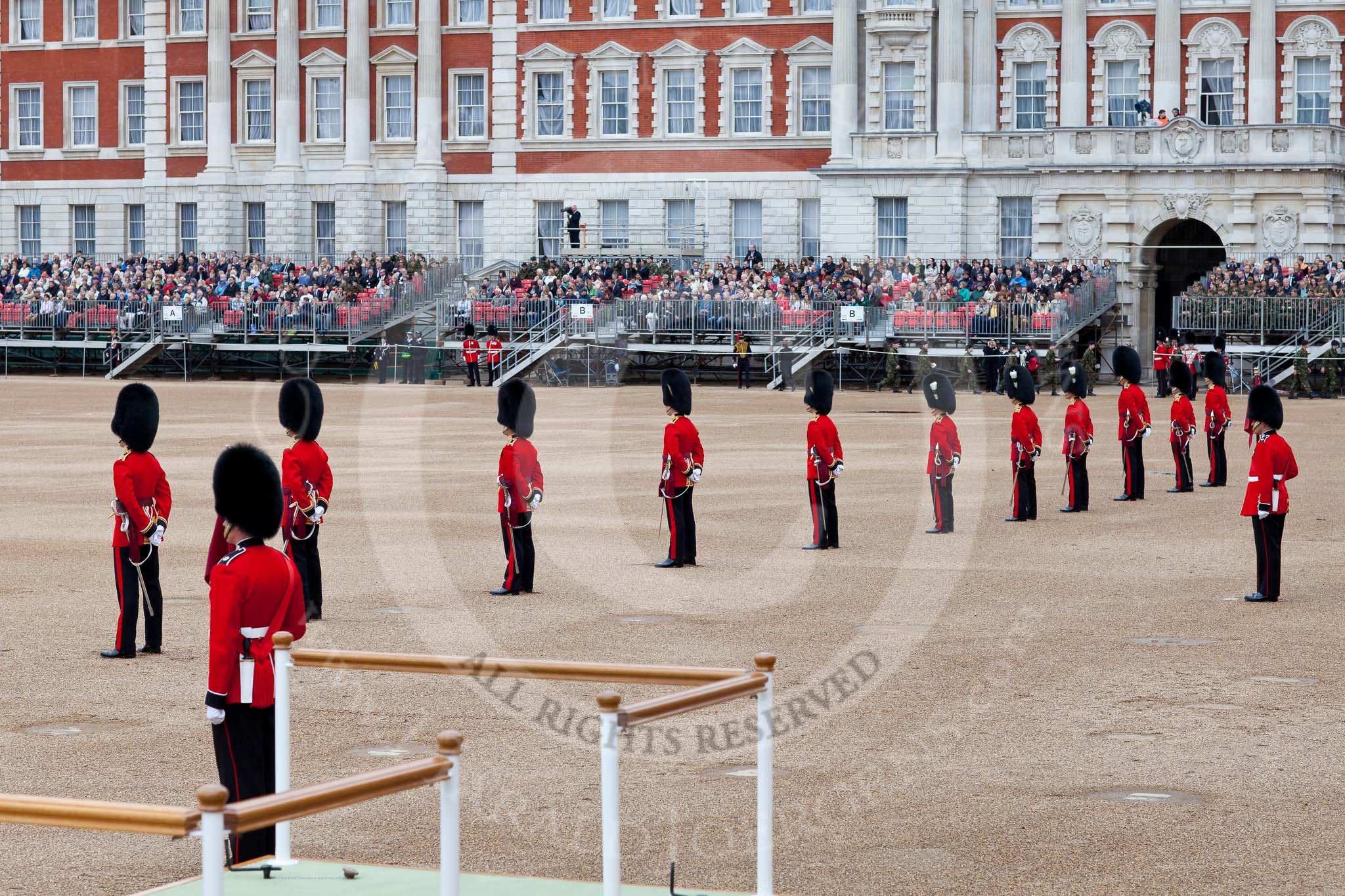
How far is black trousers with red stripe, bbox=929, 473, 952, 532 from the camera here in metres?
20.2

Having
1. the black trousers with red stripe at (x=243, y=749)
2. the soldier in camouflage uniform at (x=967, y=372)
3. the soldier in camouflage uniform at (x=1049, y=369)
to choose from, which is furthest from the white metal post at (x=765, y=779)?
the soldier in camouflage uniform at (x=1049, y=369)

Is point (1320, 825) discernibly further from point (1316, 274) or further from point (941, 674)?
point (1316, 274)

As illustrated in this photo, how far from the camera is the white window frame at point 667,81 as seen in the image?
5769 cm

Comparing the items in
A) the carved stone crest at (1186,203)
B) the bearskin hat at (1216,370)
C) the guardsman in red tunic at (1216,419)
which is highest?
the carved stone crest at (1186,203)

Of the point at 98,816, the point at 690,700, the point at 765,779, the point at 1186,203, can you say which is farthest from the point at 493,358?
the point at 98,816

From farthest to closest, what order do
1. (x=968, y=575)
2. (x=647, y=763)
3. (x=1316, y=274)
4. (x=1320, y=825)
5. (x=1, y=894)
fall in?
(x=1316, y=274), (x=968, y=575), (x=647, y=763), (x=1320, y=825), (x=1, y=894)

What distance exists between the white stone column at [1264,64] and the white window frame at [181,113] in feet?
103

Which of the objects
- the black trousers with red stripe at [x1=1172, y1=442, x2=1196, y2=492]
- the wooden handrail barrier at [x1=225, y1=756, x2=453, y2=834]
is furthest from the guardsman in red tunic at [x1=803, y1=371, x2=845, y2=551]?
the wooden handrail barrier at [x1=225, y1=756, x2=453, y2=834]

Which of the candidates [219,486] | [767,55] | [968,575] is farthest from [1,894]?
[767,55]

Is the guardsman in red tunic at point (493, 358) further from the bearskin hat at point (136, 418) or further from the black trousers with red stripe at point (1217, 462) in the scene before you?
the bearskin hat at point (136, 418)

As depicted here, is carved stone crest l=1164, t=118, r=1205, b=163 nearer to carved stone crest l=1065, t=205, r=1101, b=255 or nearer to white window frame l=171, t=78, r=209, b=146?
carved stone crest l=1065, t=205, r=1101, b=255

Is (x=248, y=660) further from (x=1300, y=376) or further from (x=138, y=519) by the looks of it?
(x=1300, y=376)

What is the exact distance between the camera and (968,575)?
55.5ft

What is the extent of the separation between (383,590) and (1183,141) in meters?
38.6
